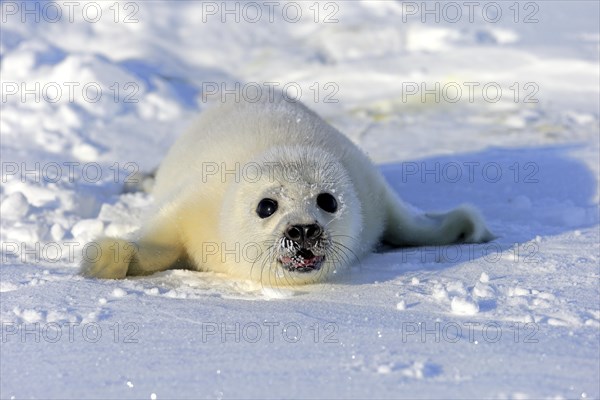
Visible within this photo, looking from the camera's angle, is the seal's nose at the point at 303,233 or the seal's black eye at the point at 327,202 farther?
the seal's black eye at the point at 327,202

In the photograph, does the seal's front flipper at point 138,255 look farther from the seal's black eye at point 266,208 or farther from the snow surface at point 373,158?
the seal's black eye at point 266,208

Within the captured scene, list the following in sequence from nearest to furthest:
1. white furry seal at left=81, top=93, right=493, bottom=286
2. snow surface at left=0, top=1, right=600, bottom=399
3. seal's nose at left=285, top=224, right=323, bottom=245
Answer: snow surface at left=0, top=1, right=600, bottom=399 → seal's nose at left=285, top=224, right=323, bottom=245 → white furry seal at left=81, top=93, right=493, bottom=286

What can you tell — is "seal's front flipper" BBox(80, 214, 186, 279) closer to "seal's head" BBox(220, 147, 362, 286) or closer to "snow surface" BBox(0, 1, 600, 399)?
"snow surface" BBox(0, 1, 600, 399)

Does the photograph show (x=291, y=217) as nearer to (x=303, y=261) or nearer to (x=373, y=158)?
(x=303, y=261)

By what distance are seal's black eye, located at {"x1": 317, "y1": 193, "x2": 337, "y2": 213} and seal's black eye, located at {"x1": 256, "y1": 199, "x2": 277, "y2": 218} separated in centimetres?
17

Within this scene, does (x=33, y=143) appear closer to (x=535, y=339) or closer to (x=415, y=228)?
(x=415, y=228)

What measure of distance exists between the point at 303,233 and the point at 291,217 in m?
0.09

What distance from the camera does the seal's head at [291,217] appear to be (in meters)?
3.31

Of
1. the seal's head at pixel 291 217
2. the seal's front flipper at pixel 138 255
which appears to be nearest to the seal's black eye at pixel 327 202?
the seal's head at pixel 291 217

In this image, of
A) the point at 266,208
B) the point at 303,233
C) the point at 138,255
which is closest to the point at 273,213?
the point at 266,208

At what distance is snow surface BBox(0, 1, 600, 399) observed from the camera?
7.70ft

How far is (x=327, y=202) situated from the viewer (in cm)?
346

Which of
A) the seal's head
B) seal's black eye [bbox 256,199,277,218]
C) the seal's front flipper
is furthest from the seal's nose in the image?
the seal's front flipper

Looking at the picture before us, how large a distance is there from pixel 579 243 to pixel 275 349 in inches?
67.7
